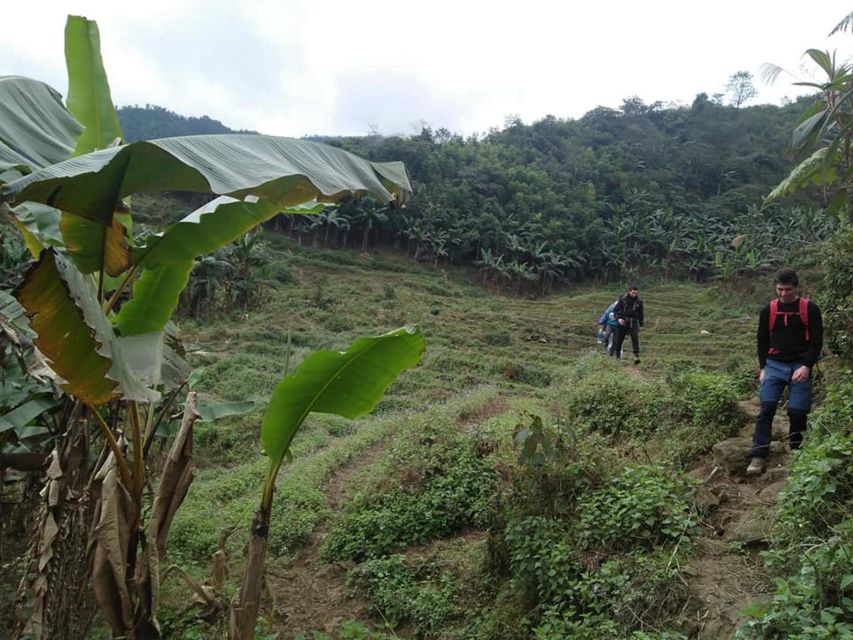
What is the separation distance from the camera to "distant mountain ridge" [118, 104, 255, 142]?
59719mm

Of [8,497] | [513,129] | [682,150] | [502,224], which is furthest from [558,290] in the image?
[8,497]

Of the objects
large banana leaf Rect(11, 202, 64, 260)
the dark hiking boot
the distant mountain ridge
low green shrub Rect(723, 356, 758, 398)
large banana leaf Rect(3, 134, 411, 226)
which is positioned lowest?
the dark hiking boot

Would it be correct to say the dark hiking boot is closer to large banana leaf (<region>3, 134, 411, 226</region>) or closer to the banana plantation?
the banana plantation

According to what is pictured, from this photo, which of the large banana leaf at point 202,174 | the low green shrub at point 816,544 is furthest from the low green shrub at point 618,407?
the large banana leaf at point 202,174

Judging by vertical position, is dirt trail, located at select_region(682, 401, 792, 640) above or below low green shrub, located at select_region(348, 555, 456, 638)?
above

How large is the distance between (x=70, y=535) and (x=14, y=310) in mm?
1444

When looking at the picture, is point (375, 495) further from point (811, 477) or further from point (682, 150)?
point (682, 150)

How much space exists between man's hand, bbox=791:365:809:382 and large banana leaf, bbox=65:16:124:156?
14.8ft

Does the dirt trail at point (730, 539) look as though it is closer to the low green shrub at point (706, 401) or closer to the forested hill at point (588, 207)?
the low green shrub at point (706, 401)

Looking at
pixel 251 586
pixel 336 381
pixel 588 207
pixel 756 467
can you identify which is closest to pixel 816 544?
pixel 756 467

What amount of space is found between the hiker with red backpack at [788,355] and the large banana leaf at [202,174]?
3.06m

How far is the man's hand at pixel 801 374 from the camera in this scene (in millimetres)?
3910

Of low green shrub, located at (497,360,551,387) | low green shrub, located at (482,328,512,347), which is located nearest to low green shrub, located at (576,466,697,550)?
low green shrub, located at (497,360,551,387)

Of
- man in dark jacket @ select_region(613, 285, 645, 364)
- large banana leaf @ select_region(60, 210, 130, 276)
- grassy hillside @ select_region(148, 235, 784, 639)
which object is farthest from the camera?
man in dark jacket @ select_region(613, 285, 645, 364)
